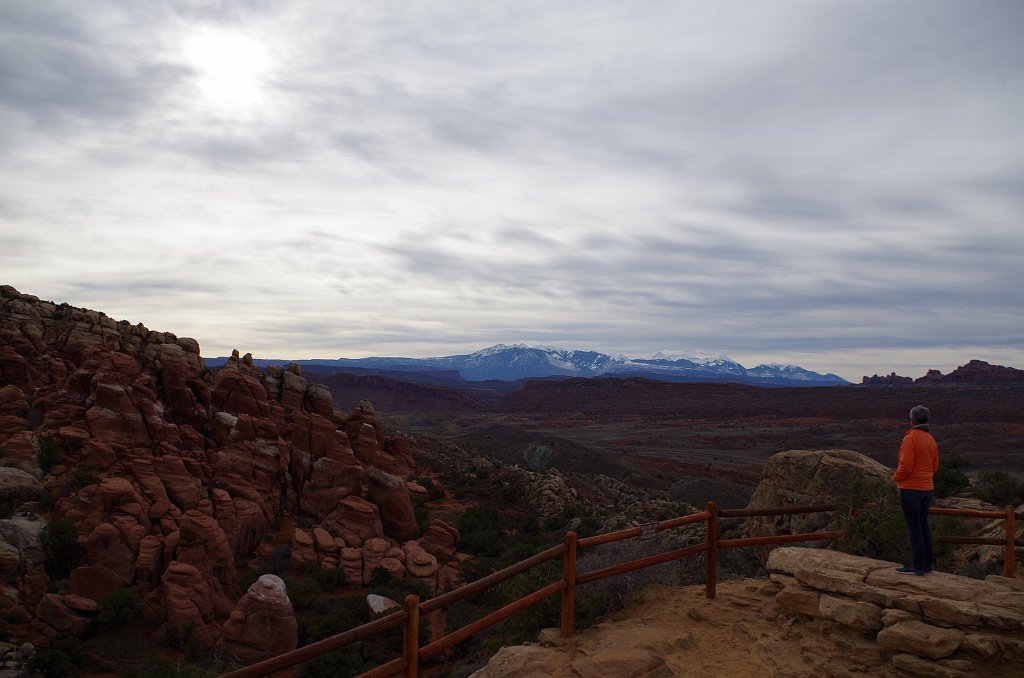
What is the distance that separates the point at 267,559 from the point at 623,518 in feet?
44.9

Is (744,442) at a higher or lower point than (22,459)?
lower

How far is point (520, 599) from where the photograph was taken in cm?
663

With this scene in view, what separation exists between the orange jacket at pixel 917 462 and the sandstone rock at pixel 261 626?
43.2 feet

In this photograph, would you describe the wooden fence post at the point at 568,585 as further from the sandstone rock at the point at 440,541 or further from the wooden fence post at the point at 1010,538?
the sandstone rock at the point at 440,541

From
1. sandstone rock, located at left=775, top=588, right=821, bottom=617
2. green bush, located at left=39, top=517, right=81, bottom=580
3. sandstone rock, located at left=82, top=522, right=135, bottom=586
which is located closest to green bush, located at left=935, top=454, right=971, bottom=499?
sandstone rock, located at left=775, top=588, right=821, bottom=617

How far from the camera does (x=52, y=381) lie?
23922mm

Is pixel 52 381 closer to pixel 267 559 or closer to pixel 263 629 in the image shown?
pixel 267 559

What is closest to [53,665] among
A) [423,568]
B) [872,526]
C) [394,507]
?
[423,568]

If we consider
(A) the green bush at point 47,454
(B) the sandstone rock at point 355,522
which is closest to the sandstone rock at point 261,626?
(B) the sandstone rock at point 355,522

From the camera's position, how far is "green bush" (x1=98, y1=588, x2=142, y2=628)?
14.3 metres

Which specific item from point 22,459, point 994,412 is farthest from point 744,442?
point 22,459

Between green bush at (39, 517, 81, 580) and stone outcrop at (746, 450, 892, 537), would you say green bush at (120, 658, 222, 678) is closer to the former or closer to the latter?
green bush at (39, 517, 81, 580)

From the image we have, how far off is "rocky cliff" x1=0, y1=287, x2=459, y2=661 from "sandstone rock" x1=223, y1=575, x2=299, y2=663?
35 mm

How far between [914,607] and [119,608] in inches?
641
